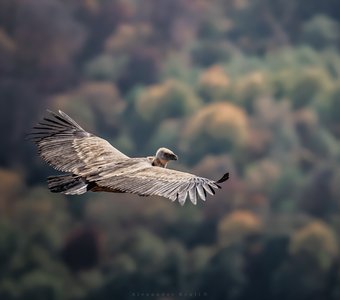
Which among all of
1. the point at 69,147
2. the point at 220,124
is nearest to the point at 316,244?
the point at 220,124

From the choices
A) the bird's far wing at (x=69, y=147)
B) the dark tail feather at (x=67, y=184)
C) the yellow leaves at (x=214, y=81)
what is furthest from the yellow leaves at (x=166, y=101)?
the dark tail feather at (x=67, y=184)

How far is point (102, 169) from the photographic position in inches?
564

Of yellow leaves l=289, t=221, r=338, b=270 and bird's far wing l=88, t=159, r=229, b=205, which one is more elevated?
yellow leaves l=289, t=221, r=338, b=270

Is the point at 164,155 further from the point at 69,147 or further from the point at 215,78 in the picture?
the point at 215,78

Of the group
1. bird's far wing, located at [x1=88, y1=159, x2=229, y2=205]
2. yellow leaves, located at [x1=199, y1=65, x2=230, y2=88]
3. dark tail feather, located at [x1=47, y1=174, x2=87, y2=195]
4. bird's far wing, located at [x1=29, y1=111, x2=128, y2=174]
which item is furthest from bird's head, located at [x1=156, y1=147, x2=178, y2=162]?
yellow leaves, located at [x1=199, y1=65, x2=230, y2=88]

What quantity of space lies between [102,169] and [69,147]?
176 centimetres

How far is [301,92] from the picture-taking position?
196 feet

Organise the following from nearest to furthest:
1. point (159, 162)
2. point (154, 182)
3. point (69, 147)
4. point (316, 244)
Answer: point (154, 182)
point (159, 162)
point (69, 147)
point (316, 244)

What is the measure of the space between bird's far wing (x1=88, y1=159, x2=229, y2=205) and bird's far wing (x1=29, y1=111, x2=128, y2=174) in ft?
2.42

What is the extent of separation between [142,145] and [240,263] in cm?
734

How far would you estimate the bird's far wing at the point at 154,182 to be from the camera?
527 inches

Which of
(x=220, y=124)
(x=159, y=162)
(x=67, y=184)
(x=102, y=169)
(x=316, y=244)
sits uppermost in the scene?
(x=220, y=124)

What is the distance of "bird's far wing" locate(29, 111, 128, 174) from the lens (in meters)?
15.2

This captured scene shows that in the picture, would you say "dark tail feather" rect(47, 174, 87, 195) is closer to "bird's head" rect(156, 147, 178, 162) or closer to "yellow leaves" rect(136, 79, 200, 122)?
"bird's head" rect(156, 147, 178, 162)
